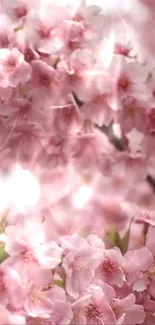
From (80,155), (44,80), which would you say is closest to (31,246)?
(80,155)

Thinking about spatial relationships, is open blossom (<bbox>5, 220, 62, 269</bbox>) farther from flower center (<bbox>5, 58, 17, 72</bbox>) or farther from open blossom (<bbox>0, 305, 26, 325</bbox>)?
flower center (<bbox>5, 58, 17, 72</bbox>)

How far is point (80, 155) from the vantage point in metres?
1.12

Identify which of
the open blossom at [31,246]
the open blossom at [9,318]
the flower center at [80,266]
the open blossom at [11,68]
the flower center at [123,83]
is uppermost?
the open blossom at [11,68]

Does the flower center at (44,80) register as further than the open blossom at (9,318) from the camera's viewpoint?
Yes

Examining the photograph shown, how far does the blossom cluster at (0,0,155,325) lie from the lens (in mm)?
1052

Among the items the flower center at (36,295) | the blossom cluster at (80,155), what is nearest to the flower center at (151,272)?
the blossom cluster at (80,155)

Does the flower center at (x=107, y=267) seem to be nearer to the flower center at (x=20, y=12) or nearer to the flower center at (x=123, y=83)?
the flower center at (x=123, y=83)

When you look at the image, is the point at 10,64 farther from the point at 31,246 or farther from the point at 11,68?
the point at 31,246

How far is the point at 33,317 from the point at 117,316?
0.54 feet

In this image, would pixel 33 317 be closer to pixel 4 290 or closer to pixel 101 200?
pixel 4 290

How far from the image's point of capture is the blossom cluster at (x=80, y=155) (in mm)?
1052

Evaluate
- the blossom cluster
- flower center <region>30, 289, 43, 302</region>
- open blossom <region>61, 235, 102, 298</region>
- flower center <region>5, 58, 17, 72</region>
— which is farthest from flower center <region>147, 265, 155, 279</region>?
flower center <region>5, 58, 17, 72</region>

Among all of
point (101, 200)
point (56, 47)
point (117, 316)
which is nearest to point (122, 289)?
point (117, 316)

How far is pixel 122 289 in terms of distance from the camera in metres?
1.09
